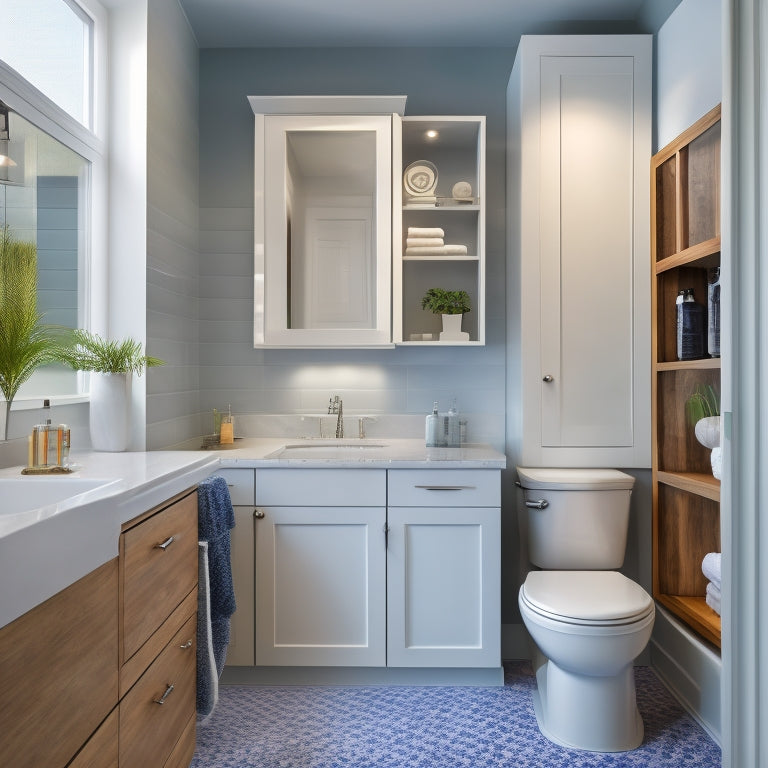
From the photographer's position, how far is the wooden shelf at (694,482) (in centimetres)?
208

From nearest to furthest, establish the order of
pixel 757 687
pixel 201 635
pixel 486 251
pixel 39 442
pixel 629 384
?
pixel 757 687 → pixel 39 442 → pixel 201 635 → pixel 629 384 → pixel 486 251

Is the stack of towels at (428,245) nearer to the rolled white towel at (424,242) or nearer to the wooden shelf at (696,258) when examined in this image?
the rolled white towel at (424,242)

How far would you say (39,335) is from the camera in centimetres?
190

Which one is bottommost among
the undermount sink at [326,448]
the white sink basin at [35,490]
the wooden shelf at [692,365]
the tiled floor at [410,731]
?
the tiled floor at [410,731]

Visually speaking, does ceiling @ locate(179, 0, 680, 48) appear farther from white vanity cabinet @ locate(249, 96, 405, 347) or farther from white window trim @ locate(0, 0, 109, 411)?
white window trim @ locate(0, 0, 109, 411)

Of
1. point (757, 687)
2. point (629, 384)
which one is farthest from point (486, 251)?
point (757, 687)

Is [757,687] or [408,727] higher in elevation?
[757,687]

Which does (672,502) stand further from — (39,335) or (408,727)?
(39,335)

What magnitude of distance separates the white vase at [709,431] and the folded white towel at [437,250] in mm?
1166

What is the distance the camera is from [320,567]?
2369 millimetres

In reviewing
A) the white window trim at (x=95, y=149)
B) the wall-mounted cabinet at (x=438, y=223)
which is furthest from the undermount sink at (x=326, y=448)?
the white window trim at (x=95, y=149)

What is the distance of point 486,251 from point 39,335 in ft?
6.17

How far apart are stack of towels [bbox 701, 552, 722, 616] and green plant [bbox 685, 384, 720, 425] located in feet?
1.56

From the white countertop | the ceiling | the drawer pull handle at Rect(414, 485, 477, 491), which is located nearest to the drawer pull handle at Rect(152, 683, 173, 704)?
the white countertop
